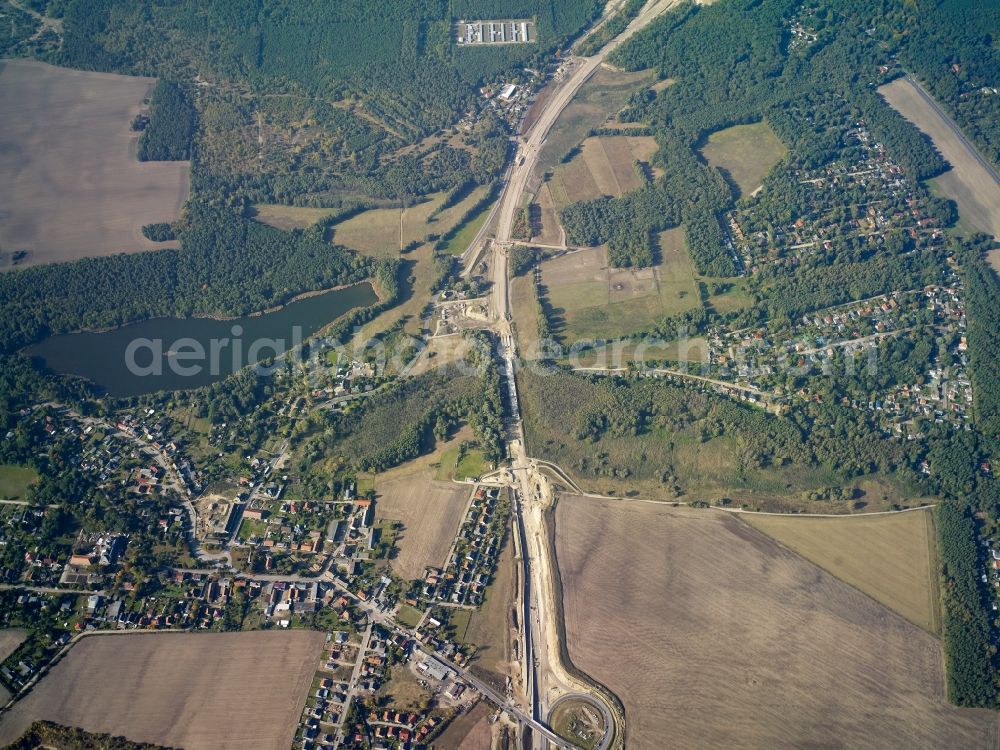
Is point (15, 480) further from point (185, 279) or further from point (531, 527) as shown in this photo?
point (531, 527)

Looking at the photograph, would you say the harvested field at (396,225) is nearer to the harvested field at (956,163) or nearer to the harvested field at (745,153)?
the harvested field at (745,153)

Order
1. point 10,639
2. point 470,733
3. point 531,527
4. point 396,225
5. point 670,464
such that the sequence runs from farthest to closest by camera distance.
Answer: point 396,225 → point 670,464 → point 531,527 → point 10,639 → point 470,733

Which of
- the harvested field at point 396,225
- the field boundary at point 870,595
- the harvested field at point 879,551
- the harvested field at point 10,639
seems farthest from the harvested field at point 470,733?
the harvested field at point 396,225

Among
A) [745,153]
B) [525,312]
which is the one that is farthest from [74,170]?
[745,153]

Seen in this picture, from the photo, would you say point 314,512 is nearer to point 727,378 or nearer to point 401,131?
point 727,378

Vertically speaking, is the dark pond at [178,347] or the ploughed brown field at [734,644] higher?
the dark pond at [178,347]

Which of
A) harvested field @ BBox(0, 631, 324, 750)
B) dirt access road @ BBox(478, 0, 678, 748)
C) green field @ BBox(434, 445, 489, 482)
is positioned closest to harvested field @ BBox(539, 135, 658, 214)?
dirt access road @ BBox(478, 0, 678, 748)
